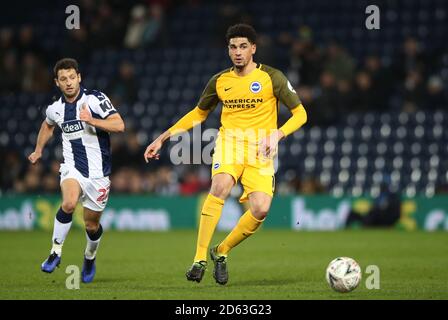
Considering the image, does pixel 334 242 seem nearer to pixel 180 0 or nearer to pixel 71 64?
pixel 71 64

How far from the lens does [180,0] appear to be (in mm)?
23219

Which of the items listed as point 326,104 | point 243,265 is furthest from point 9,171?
point 243,265

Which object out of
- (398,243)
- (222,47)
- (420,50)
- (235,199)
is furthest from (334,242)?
(222,47)

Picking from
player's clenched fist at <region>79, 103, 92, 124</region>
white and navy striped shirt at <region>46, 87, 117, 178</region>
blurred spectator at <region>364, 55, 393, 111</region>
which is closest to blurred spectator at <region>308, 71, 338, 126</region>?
blurred spectator at <region>364, 55, 393, 111</region>

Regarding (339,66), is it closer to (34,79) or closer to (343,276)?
Result: (34,79)

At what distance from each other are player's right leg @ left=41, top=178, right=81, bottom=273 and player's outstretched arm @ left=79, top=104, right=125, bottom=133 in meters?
0.61

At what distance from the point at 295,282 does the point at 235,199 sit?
9121 millimetres

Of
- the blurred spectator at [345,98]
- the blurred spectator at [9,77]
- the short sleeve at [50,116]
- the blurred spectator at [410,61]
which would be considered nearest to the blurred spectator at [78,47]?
the blurred spectator at [9,77]

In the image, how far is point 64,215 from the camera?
9195mm

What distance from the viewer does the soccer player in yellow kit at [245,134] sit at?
898 centimetres

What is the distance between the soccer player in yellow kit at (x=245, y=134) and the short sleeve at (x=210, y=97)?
0.27 feet

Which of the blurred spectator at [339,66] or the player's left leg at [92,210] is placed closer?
the player's left leg at [92,210]

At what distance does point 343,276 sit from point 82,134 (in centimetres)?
294

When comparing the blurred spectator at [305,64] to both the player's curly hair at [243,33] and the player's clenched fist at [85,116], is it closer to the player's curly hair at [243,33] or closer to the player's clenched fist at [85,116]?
the player's curly hair at [243,33]
